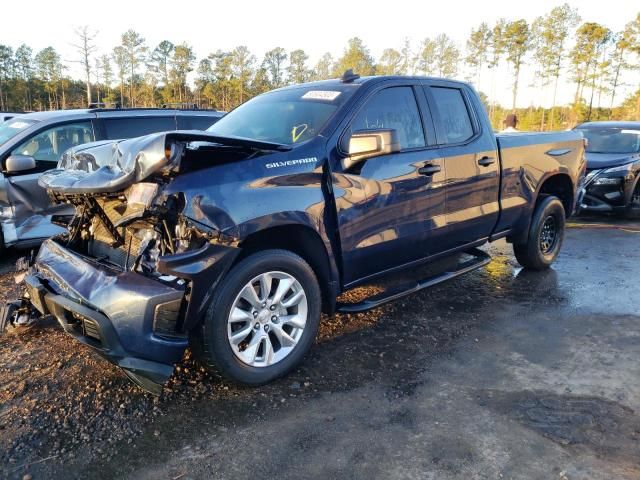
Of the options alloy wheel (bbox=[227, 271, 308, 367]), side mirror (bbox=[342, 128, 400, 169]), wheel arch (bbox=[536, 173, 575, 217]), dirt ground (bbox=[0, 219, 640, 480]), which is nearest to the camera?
dirt ground (bbox=[0, 219, 640, 480])

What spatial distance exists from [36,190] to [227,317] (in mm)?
4076

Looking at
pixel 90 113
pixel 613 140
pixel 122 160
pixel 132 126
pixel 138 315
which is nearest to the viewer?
pixel 138 315

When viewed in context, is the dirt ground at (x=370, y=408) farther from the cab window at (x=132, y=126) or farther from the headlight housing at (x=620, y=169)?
the headlight housing at (x=620, y=169)

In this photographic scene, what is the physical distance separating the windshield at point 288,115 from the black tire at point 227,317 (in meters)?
0.92

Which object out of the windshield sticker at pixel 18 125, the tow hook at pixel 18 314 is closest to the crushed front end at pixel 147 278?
the tow hook at pixel 18 314

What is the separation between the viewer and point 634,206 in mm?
9375

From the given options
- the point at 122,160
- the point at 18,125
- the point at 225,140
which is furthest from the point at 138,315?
the point at 18,125

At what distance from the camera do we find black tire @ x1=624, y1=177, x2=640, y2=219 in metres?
9.24

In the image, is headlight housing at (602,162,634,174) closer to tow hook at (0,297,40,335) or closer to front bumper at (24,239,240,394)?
front bumper at (24,239,240,394)

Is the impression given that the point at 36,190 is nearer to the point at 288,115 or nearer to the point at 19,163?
the point at 19,163

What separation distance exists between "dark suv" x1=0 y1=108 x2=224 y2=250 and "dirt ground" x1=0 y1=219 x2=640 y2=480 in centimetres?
226

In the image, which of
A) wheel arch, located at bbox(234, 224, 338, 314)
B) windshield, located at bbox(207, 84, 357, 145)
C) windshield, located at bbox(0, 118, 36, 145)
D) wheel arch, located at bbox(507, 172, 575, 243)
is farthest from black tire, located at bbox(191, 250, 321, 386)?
windshield, located at bbox(0, 118, 36, 145)

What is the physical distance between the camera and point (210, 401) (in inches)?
121

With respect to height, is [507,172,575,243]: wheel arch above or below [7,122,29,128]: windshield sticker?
below
